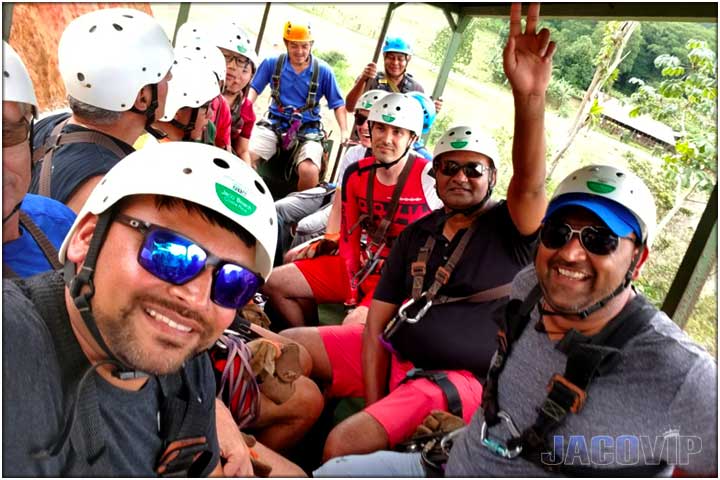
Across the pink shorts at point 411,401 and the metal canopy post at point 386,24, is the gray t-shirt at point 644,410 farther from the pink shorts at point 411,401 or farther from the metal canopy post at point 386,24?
the metal canopy post at point 386,24

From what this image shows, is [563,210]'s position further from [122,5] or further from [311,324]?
[122,5]

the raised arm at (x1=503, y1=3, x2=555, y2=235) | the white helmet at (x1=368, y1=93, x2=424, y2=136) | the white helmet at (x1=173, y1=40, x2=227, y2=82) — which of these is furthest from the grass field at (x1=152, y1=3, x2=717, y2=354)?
the raised arm at (x1=503, y1=3, x2=555, y2=235)

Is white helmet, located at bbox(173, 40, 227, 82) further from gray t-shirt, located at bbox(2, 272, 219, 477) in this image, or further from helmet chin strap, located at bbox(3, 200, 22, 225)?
gray t-shirt, located at bbox(2, 272, 219, 477)

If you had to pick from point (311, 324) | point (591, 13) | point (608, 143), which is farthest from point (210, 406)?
point (608, 143)

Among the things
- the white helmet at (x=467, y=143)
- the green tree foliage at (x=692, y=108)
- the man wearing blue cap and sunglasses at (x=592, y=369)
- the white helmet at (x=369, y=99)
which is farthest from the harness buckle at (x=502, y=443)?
the green tree foliage at (x=692, y=108)

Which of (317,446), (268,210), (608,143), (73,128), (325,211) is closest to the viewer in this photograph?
(268,210)

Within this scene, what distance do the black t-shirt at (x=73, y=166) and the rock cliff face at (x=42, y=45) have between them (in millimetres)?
5645

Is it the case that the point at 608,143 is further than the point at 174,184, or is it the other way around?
the point at 608,143

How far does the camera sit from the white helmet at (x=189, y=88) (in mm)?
3795

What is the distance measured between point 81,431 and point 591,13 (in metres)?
4.01

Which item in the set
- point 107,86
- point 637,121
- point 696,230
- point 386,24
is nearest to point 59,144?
point 107,86

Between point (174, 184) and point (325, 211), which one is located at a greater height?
point (174, 184)

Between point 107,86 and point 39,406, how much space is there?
1.96m

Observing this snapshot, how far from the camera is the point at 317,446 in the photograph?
3.40 metres
